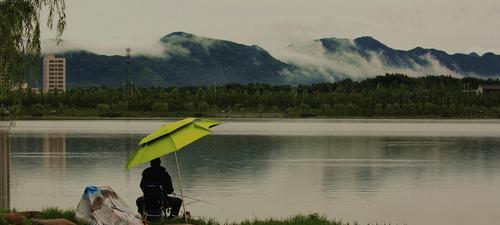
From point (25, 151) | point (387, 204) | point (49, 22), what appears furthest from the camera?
point (25, 151)

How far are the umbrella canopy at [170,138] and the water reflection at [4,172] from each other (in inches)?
247

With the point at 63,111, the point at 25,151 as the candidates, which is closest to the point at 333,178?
the point at 25,151

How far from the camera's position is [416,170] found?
3744cm

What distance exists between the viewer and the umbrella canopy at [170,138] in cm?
1597

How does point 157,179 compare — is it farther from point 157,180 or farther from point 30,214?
point 30,214

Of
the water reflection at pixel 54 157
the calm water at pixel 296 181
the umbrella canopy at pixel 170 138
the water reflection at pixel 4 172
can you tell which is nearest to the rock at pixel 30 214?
the umbrella canopy at pixel 170 138

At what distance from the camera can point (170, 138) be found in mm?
16297

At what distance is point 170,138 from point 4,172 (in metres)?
8.58

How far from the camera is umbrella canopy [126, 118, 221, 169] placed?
16.0 m

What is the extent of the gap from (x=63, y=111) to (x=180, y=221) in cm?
16888

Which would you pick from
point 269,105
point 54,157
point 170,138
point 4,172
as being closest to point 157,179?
point 170,138

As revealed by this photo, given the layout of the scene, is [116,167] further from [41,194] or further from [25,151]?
[25,151]

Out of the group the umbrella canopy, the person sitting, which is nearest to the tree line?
the person sitting

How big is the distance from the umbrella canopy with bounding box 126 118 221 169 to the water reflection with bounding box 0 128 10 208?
6264 millimetres
